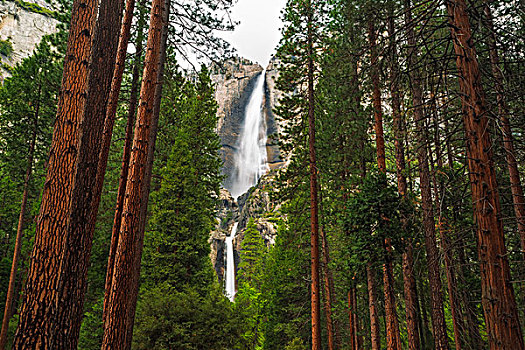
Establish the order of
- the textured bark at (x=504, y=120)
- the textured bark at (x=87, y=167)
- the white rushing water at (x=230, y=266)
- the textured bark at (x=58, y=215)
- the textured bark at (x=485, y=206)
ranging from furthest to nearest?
the white rushing water at (x=230, y=266)
the textured bark at (x=87, y=167)
the textured bark at (x=58, y=215)
the textured bark at (x=504, y=120)
the textured bark at (x=485, y=206)

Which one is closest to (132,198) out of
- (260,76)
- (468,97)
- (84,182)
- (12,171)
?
(84,182)

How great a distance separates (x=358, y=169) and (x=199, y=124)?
25.5ft

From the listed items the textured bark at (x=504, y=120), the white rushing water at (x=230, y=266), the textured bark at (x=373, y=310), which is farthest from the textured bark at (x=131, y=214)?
the white rushing water at (x=230, y=266)

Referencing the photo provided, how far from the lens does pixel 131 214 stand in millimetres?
5000

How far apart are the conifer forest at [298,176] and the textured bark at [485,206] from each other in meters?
0.01

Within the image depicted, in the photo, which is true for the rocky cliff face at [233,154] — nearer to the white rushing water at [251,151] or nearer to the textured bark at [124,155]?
the white rushing water at [251,151]

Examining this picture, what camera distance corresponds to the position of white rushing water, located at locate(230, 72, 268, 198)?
204 feet

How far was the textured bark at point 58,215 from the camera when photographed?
2914 mm

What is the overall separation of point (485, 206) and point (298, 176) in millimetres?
8792

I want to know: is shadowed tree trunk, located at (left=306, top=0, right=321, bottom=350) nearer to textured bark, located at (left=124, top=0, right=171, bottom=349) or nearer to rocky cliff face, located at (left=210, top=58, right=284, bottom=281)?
textured bark, located at (left=124, top=0, right=171, bottom=349)

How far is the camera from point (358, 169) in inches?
427

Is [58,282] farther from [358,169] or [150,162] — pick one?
[358,169]

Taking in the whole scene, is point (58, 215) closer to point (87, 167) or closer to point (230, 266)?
point (87, 167)

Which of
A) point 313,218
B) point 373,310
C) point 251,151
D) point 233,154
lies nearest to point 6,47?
point 233,154
